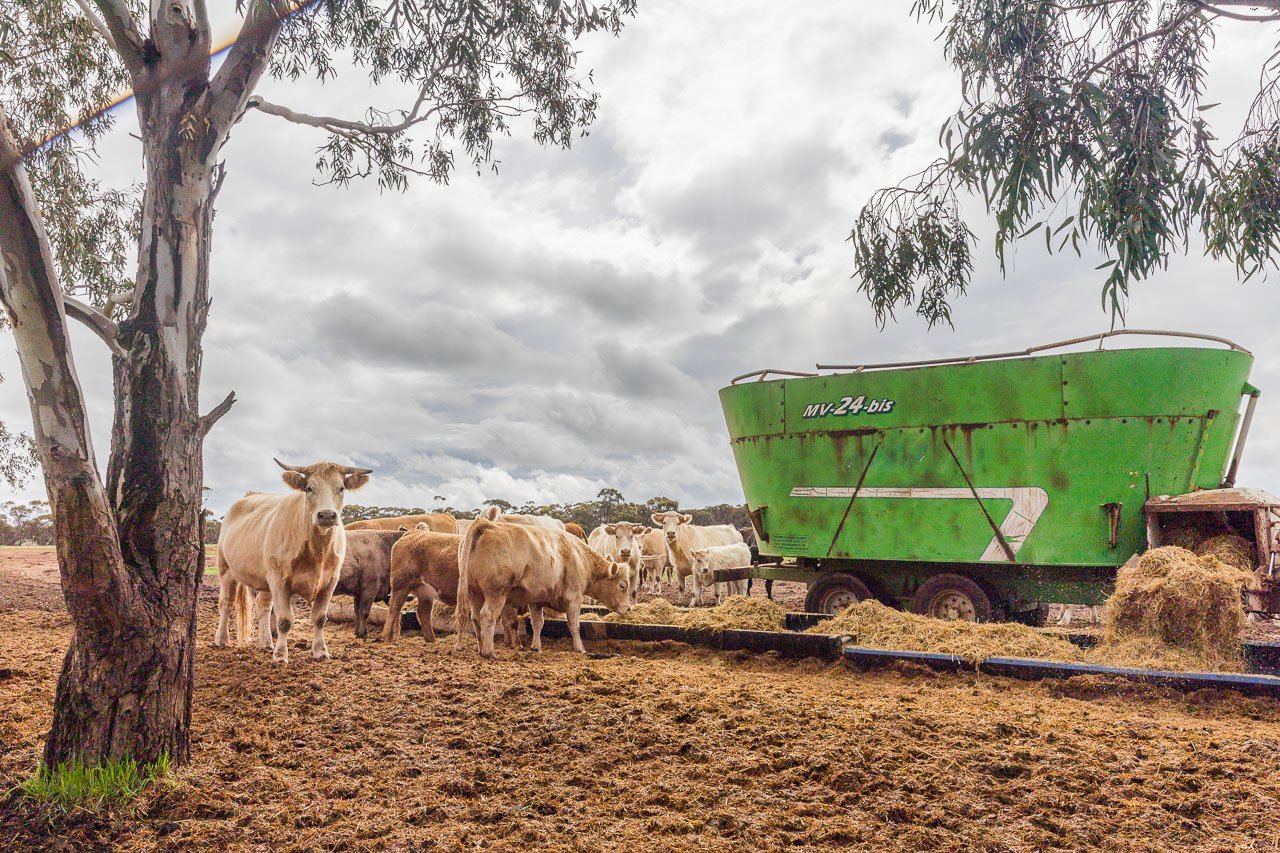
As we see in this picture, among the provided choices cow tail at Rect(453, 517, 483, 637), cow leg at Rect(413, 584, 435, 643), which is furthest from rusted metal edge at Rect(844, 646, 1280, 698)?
cow leg at Rect(413, 584, 435, 643)

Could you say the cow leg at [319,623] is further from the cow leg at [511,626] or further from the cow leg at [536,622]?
the cow leg at [536,622]

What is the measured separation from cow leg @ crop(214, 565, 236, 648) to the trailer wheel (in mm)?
7984

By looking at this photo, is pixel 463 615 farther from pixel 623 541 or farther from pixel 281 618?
pixel 623 541

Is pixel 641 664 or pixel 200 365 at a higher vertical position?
pixel 200 365

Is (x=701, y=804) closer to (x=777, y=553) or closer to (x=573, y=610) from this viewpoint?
(x=573, y=610)

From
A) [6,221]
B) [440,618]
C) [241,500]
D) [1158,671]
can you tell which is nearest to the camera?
[6,221]

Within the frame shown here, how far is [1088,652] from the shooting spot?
23.7 feet

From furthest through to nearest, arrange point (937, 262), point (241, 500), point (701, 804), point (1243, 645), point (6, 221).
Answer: point (241, 500), point (937, 262), point (1243, 645), point (6, 221), point (701, 804)

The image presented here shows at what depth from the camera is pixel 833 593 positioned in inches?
423

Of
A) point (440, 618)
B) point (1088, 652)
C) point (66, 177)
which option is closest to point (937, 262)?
point (1088, 652)

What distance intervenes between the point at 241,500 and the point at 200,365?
4.94 metres

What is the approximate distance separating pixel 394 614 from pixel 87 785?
5623 millimetres

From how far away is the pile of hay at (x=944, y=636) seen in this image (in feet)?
23.0

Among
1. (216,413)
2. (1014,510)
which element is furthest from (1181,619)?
(216,413)
